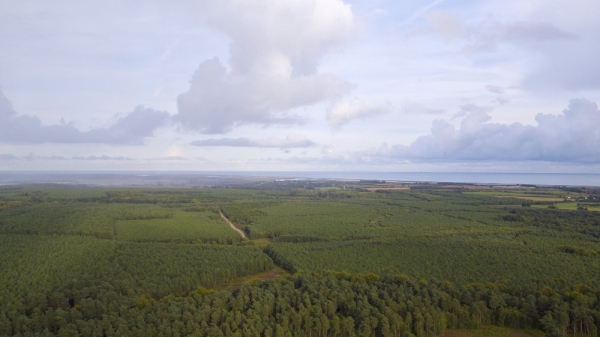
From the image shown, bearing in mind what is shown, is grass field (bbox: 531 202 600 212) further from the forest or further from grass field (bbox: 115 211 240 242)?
grass field (bbox: 115 211 240 242)

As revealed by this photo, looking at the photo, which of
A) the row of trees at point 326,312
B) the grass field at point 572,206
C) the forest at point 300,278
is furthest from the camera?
the grass field at point 572,206

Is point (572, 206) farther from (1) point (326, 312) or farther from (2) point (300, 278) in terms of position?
(1) point (326, 312)

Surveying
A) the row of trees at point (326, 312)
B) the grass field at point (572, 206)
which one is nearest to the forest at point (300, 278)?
the row of trees at point (326, 312)

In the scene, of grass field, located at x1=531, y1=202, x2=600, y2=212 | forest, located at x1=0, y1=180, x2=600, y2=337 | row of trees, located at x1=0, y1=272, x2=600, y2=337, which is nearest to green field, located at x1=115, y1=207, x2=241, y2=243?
forest, located at x1=0, y1=180, x2=600, y2=337

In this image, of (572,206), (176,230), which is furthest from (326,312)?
(572,206)

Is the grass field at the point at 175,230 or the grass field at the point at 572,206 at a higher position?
the grass field at the point at 572,206

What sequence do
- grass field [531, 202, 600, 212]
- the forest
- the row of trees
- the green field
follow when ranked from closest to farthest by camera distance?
the row of trees
the forest
the green field
grass field [531, 202, 600, 212]

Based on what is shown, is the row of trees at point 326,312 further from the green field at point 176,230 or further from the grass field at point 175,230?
the grass field at point 175,230

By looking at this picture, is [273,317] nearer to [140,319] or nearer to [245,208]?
[140,319]
